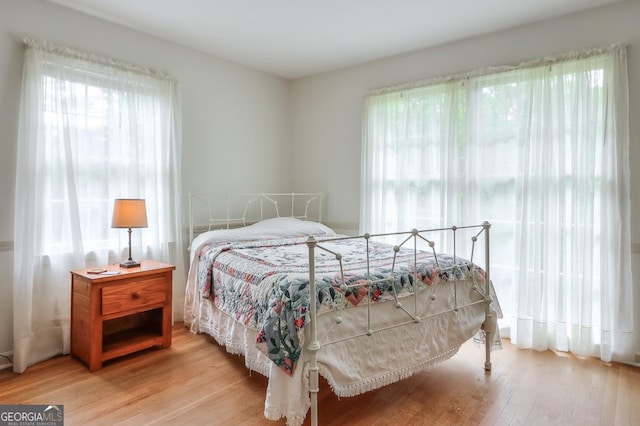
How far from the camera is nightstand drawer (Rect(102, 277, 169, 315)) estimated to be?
2.73 m

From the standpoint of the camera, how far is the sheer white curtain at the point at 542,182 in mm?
2830

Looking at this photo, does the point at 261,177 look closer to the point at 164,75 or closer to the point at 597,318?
the point at 164,75

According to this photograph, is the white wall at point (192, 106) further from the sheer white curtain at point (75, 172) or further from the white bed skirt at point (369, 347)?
the white bed skirt at point (369, 347)

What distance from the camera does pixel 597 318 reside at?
2930 millimetres

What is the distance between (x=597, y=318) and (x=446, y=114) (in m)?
2.02

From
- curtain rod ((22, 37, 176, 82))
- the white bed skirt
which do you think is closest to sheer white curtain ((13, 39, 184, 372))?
curtain rod ((22, 37, 176, 82))

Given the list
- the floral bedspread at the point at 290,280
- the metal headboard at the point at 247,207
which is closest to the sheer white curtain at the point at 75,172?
the metal headboard at the point at 247,207

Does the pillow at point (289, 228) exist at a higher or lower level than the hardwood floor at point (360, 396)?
higher

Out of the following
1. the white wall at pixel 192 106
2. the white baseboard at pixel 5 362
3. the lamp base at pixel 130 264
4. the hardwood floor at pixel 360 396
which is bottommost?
the hardwood floor at pixel 360 396

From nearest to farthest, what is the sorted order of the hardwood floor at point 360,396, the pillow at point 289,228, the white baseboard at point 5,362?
the hardwood floor at point 360,396 → the white baseboard at point 5,362 → the pillow at point 289,228

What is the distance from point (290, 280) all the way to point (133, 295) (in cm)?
148

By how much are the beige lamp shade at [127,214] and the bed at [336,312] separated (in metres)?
0.58

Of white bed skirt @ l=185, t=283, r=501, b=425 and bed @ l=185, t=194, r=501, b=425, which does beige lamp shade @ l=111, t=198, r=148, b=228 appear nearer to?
bed @ l=185, t=194, r=501, b=425

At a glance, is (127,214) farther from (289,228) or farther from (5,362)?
(289,228)
